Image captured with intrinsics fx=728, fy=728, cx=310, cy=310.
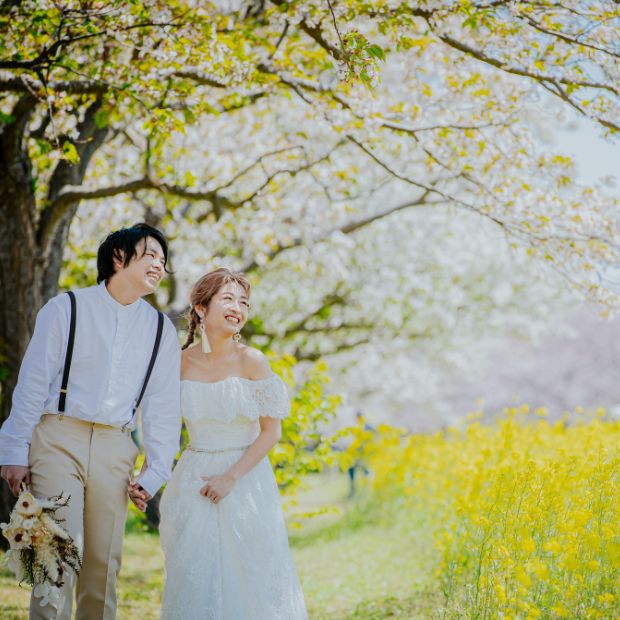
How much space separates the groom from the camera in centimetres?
319

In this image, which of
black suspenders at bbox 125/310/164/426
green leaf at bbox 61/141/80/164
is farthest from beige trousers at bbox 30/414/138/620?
green leaf at bbox 61/141/80/164

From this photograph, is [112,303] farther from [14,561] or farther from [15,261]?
[15,261]

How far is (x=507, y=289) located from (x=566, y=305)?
2.08m

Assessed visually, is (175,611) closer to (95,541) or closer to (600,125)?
(95,541)

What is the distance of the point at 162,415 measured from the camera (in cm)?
351

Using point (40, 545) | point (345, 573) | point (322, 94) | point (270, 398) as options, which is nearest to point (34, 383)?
point (40, 545)

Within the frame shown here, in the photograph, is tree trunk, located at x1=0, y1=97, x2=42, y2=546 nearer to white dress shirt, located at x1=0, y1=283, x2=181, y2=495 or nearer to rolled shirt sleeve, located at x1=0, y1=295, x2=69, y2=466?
white dress shirt, located at x1=0, y1=283, x2=181, y2=495

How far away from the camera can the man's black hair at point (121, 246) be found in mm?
3533

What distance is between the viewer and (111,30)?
16.4 feet

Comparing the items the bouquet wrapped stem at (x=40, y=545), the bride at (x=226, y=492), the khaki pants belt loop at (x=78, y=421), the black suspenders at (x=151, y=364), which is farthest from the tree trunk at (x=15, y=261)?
the bouquet wrapped stem at (x=40, y=545)

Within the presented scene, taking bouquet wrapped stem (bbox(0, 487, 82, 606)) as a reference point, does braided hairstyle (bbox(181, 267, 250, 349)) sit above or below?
above

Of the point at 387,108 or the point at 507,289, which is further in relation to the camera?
the point at 507,289

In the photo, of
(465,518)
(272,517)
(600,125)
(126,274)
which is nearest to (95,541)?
(272,517)

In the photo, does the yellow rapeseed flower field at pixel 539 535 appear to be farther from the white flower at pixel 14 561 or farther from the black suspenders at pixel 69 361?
the white flower at pixel 14 561
